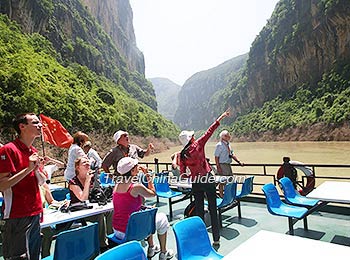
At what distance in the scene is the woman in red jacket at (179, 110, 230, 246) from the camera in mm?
3428

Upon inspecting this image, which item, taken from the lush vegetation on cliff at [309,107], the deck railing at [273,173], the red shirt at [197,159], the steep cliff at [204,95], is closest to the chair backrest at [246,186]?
the deck railing at [273,173]

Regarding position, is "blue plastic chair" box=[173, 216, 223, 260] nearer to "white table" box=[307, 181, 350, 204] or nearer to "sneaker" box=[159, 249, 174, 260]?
"sneaker" box=[159, 249, 174, 260]

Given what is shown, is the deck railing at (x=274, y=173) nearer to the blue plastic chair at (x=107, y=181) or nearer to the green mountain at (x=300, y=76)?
the blue plastic chair at (x=107, y=181)

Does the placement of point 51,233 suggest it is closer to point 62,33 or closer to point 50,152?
point 50,152

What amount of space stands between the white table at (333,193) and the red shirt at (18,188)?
9.50 ft

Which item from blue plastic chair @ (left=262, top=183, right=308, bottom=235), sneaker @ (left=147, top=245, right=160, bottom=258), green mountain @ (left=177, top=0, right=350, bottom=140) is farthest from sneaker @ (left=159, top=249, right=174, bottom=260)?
green mountain @ (left=177, top=0, right=350, bottom=140)

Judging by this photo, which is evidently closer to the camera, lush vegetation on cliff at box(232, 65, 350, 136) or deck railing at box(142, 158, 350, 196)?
deck railing at box(142, 158, 350, 196)

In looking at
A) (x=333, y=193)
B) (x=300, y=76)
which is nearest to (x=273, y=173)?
(x=333, y=193)

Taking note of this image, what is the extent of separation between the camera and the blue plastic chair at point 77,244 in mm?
2018

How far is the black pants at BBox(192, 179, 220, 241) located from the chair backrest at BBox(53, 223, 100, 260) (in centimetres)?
154

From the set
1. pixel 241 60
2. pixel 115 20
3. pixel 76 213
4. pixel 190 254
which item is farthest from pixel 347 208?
pixel 241 60

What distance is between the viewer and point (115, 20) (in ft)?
320

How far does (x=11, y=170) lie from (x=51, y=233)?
1.57 meters

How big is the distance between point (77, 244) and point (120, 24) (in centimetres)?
11331
